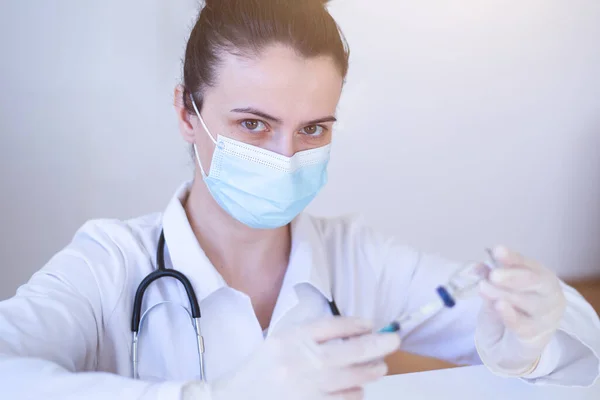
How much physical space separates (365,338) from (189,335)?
39 centimetres

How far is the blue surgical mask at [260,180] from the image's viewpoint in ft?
3.05

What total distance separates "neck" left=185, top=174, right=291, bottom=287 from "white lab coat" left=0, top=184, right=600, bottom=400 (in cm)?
5

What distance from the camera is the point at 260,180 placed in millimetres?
937

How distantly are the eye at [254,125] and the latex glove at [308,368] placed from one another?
413mm

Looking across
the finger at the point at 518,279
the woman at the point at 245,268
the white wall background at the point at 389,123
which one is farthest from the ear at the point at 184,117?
the finger at the point at 518,279

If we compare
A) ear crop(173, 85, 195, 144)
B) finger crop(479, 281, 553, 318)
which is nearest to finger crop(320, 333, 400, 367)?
finger crop(479, 281, 553, 318)

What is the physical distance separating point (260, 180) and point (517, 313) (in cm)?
47

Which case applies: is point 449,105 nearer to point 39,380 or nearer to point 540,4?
point 540,4

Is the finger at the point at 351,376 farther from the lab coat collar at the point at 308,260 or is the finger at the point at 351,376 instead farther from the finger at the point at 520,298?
the lab coat collar at the point at 308,260

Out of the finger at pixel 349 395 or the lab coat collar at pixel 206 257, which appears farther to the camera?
the lab coat collar at pixel 206 257

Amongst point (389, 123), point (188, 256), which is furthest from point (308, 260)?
point (389, 123)

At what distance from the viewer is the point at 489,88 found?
1.94m

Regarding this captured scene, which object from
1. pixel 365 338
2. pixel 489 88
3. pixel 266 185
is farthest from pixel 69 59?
pixel 489 88

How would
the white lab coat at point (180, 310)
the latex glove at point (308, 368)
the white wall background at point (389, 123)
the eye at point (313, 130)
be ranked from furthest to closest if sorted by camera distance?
the white wall background at point (389, 123) → the eye at point (313, 130) → the white lab coat at point (180, 310) → the latex glove at point (308, 368)
